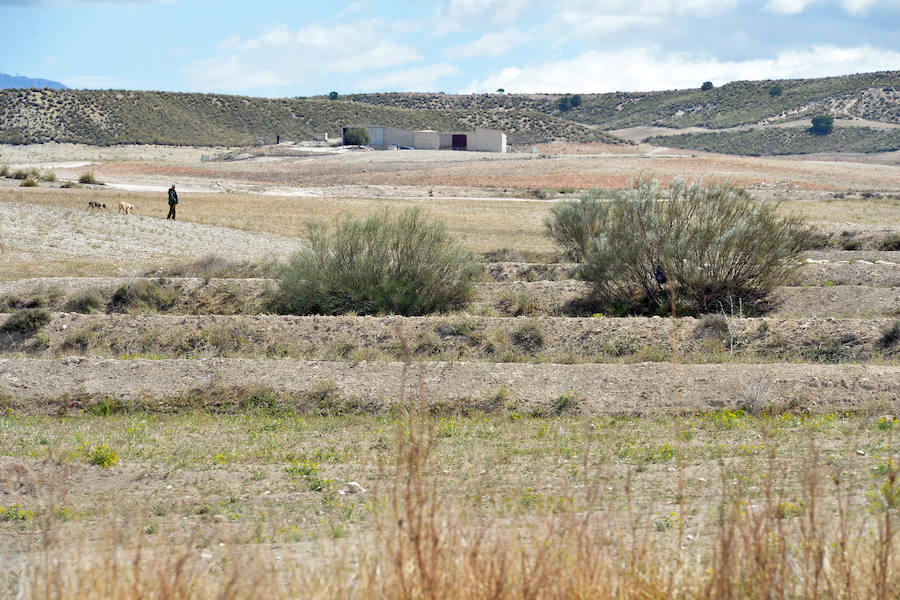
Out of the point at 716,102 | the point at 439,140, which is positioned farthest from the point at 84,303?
the point at 716,102

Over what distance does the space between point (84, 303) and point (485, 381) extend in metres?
12.0

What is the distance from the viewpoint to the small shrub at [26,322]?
1759 centimetres

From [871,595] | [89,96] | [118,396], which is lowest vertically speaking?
[118,396]

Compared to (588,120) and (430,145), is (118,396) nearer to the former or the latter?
(430,145)

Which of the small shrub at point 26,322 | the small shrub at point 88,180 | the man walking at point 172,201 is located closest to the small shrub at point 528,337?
the small shrub at point 26,322

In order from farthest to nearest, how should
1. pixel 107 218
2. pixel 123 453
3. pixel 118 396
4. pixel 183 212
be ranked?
pixel 183 212 < pixel 107 218 < pixel 118 396 < pixel 123 453

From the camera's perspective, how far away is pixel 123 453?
1001cm

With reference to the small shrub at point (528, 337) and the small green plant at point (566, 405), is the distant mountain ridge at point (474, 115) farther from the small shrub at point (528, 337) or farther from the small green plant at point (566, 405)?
the small green plant at point (566, 405)

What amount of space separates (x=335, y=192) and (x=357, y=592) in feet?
187

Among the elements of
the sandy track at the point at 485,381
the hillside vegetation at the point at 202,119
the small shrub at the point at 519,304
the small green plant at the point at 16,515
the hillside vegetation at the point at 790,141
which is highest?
the hillside vegetation at the point at 202,119

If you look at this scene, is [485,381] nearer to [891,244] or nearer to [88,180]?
[891,244]

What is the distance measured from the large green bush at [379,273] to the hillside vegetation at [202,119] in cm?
9373

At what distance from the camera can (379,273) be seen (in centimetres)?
2066

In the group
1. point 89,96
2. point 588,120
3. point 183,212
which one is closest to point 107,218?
point 183,212
